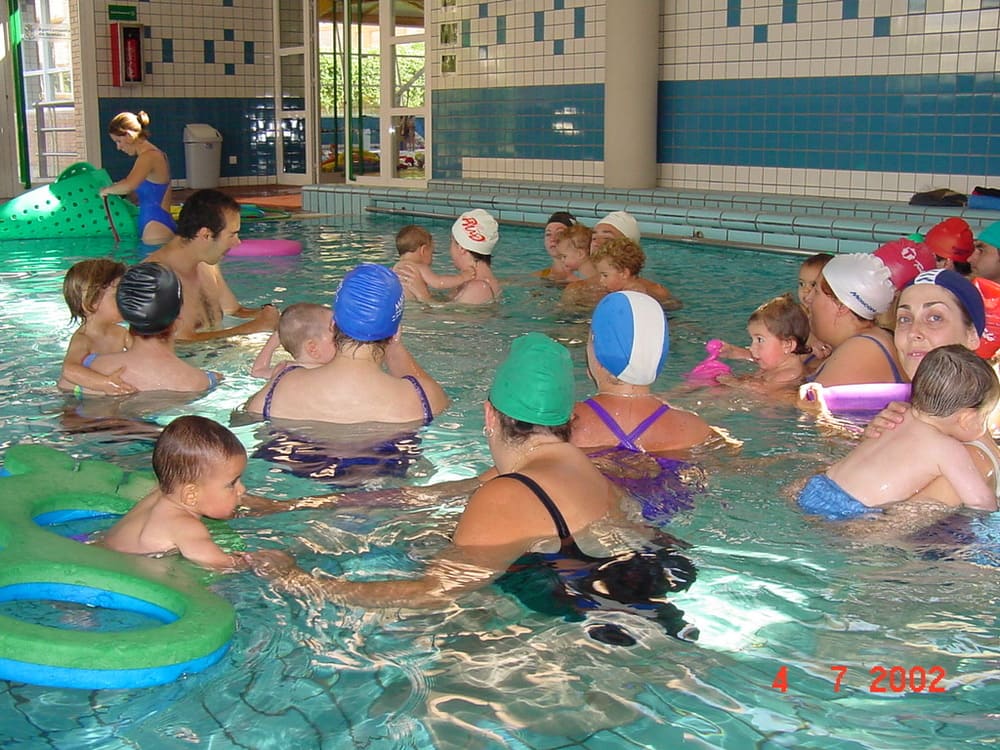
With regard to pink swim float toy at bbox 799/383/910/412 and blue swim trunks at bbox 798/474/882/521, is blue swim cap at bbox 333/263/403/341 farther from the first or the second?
pink swim float toy at bbox 799/383/910/412

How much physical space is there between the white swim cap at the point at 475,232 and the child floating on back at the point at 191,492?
203 inches

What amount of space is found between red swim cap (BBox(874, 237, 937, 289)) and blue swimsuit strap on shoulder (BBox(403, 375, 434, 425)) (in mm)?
2416

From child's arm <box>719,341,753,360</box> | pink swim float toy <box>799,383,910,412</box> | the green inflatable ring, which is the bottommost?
the green inflatable ring

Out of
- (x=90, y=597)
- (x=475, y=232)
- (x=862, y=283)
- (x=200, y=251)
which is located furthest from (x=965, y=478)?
(x=475, y=232)

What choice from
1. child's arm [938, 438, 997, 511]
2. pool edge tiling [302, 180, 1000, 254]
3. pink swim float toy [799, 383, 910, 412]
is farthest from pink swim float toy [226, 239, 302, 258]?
child's arm [938, 438, 997, 511]

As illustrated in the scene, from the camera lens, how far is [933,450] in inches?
153

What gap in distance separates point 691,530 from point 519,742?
1.51 metres

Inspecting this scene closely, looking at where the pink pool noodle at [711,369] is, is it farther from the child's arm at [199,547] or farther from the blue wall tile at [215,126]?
the blue wall tile at [215,126]

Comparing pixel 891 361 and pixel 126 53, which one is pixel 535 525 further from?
pixel 126 53

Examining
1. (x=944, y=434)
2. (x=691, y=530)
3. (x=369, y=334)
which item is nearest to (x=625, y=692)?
(x=691, y=530)

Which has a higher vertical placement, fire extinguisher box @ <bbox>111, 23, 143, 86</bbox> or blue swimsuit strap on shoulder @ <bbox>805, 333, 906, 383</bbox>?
fire extinguisher box @ <bbox>111, 23, 143, 86</bbox>

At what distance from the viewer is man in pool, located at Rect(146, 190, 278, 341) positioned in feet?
23.0

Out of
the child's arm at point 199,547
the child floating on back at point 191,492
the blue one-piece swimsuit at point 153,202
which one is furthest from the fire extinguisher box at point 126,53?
the child's arm at point 199,547

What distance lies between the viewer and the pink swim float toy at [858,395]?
5.46 meters
